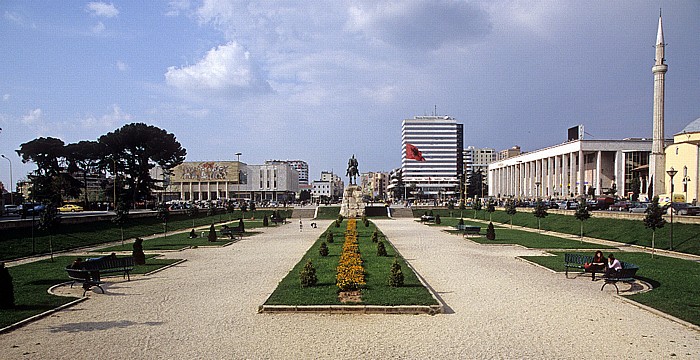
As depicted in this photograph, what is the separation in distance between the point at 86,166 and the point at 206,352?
73188 mm

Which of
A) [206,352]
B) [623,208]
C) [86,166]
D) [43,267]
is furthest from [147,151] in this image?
[206,352]

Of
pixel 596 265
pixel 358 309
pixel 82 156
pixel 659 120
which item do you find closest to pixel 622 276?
pixel 596 265

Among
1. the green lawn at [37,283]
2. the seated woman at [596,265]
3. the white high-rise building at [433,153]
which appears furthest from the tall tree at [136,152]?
the white high-rise building at [433,153]

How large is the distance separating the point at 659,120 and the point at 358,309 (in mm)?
71463

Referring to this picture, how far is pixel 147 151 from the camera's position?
2692 inches

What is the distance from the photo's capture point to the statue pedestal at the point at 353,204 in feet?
196

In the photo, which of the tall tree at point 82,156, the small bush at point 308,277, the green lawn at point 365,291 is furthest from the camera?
the tall tree at point 82,156

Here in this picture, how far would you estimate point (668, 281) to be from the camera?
49.2 feet

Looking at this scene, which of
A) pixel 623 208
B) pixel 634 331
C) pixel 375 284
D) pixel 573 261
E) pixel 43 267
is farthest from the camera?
pixel 623 208

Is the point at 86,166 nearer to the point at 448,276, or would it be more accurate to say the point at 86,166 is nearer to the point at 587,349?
the point at 448,276

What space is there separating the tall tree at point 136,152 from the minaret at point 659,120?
7090cm

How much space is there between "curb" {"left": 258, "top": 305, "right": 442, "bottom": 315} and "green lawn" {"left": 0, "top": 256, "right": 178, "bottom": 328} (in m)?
5.44

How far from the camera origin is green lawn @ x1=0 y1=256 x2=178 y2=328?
11071 millimetres

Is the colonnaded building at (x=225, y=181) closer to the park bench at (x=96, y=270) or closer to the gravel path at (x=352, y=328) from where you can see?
the park bench at (x=96, y=270)
